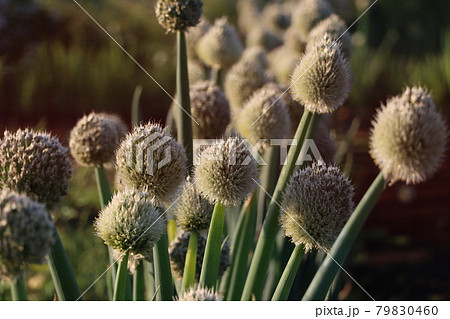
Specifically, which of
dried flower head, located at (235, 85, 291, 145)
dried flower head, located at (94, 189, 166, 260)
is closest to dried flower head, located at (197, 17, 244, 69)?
dried flower head, located at (235, 85, 291, 145)

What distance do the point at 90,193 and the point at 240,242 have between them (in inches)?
91.6

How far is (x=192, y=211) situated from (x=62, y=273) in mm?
284

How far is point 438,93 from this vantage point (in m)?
4.30

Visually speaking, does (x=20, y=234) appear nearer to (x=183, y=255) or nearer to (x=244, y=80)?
(x=183, y=255)

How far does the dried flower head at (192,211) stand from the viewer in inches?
44.1

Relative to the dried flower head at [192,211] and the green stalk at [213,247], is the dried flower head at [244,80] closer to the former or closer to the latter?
the dried flower head at [192,211]

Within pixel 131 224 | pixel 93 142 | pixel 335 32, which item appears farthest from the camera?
pixel 335 32

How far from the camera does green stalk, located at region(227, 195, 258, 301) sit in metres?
1.27

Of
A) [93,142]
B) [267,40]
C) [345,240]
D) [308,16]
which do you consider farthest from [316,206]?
[267,40]

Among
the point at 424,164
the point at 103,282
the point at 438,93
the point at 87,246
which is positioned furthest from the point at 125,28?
the point at 424,164

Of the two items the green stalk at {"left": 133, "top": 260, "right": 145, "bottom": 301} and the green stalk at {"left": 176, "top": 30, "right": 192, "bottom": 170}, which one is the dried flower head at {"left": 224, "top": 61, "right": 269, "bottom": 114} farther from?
the green stalk at {"left": 133, "top": 260, "right": 145, "bottom": 301}

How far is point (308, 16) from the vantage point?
1950 millimetres

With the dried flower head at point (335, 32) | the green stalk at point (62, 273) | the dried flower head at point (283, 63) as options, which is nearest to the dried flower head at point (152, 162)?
the green stalk at point (62, 273)

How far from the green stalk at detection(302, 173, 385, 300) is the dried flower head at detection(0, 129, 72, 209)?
1.66ft
